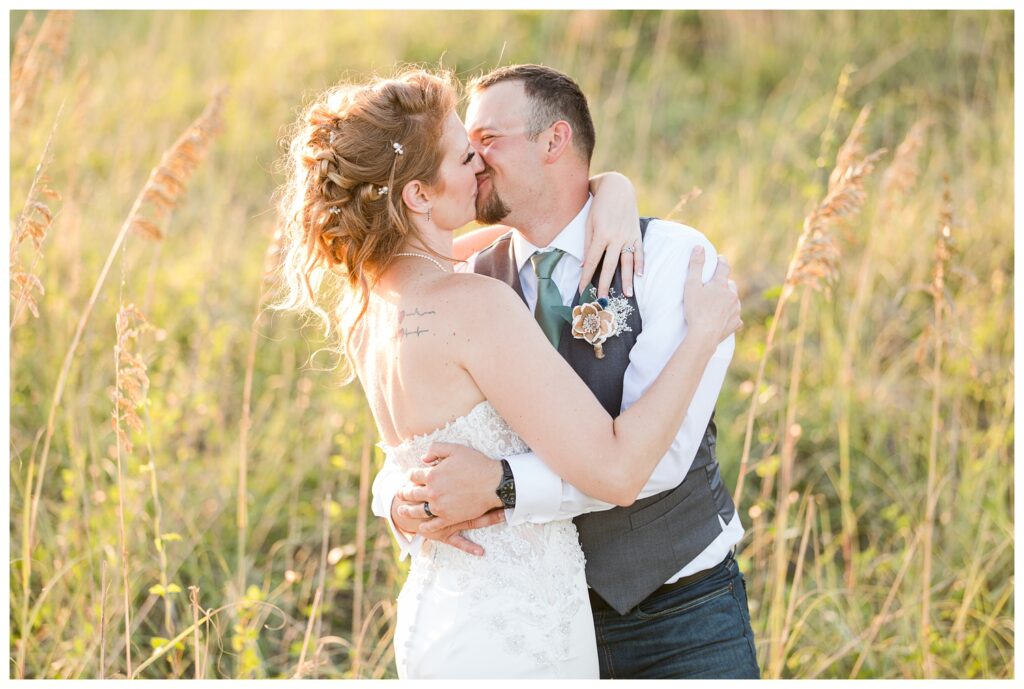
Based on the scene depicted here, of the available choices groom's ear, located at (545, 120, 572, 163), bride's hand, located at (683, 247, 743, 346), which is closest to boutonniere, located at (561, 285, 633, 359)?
bride's hand, located at (683, 247, 743, 346)

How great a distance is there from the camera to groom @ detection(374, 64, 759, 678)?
2412 millimetres

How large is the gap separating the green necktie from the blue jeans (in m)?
0.74

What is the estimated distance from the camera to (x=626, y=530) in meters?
2.61

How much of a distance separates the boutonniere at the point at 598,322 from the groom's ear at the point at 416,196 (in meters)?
0.47

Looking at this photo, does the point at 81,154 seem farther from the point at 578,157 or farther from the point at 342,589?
the point at 578,157

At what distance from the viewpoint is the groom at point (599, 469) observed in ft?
7.91

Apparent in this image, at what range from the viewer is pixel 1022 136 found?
438 centimetres

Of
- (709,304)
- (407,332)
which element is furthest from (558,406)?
(709,304)

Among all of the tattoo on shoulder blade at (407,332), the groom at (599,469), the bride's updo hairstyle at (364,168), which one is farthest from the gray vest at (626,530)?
the bride's updo hairstyle at (364,168)

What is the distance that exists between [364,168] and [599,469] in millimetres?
947

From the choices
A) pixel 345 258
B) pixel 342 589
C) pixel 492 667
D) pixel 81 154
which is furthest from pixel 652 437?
pixel 81 154

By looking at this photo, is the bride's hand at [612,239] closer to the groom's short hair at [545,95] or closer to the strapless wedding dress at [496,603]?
the groom's short hair at [545,95]

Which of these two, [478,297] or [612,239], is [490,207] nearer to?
[612,239]

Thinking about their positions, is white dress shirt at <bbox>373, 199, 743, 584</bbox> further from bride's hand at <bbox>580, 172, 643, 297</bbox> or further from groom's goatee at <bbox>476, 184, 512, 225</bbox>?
groom's goatee at <bbox>476, 184, 512, 225</bbox>
